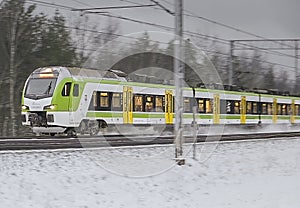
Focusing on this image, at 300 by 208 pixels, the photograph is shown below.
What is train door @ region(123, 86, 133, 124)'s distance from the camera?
84.2 feet

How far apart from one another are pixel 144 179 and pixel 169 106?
13701 mm

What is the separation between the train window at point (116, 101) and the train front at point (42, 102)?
104 inches

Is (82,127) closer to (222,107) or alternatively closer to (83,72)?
(83,72)

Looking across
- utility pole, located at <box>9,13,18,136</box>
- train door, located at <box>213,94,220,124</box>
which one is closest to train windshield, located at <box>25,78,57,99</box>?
utility pole, located at <box>9,13,18,136</box>

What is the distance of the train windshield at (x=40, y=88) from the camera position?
2324 cm

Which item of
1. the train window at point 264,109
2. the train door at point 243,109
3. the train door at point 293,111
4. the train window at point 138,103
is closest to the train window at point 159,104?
the train window at point 138,103

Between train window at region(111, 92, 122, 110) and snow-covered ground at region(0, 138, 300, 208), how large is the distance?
17.1 feet

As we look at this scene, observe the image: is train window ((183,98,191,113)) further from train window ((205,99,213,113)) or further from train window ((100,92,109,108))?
train window ((100,92,109,108))

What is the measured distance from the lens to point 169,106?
28.6 meters

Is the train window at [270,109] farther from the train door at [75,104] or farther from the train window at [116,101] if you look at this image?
the train door at [75,104]

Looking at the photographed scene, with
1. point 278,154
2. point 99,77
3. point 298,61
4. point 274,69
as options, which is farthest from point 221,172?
point 274,69

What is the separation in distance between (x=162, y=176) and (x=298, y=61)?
28.3m

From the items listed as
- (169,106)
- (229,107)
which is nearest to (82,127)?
(169,106)

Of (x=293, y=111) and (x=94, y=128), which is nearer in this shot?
(x=94, y=128)
